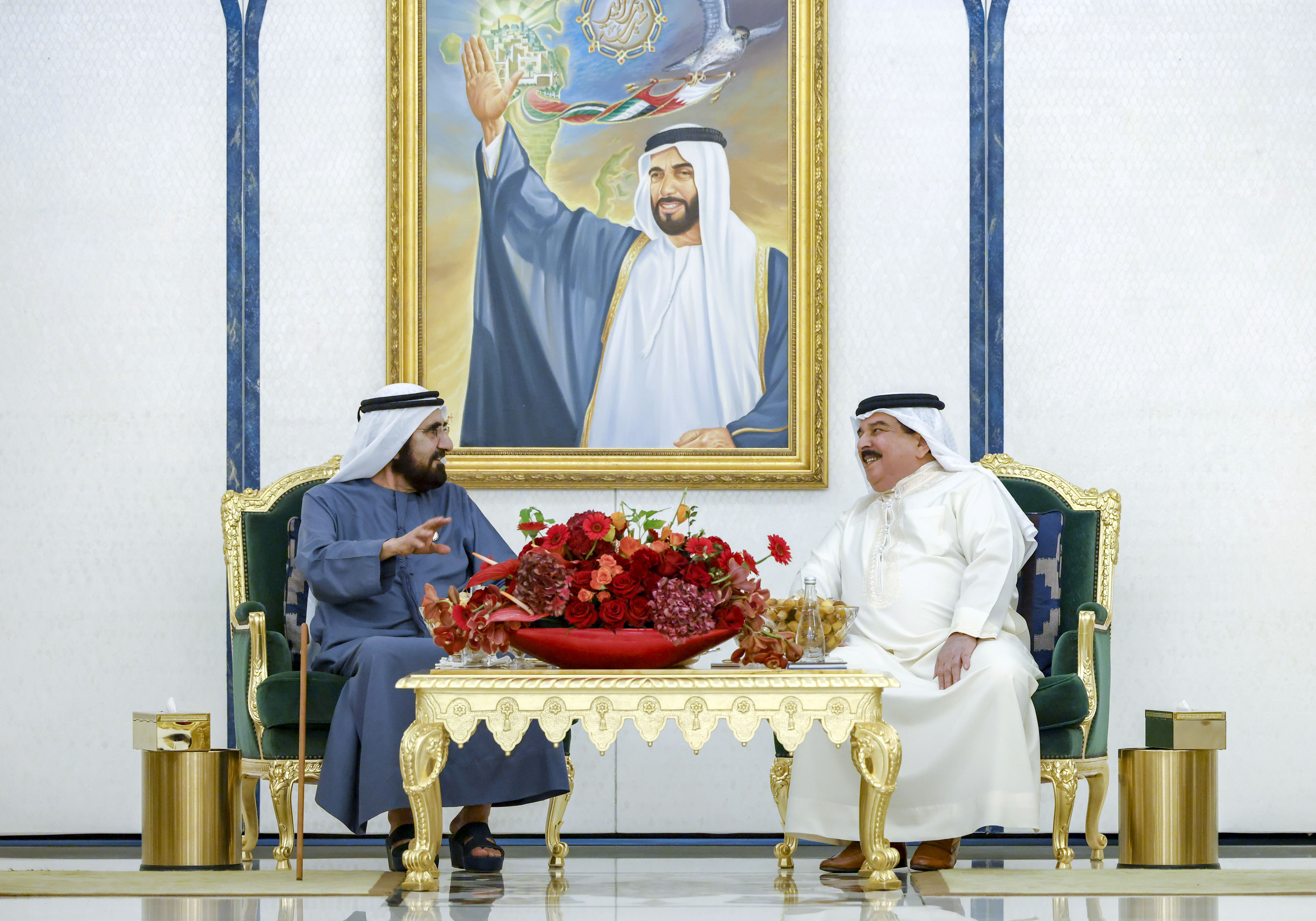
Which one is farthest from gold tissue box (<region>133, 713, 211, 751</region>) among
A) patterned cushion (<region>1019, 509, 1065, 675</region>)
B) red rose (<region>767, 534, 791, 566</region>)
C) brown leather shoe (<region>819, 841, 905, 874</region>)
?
patterned cushion (<region>1019, 509, 1065, 675</region>)

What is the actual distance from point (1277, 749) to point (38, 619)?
4.76 meters

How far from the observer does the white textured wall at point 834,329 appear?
5625 mm


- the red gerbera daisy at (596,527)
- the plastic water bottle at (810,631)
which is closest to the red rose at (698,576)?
the red gerbera daisy at (596,527)

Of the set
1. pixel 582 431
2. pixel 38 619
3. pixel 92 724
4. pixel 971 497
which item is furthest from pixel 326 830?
pixel 971 497

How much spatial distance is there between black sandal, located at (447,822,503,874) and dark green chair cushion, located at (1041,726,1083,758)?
5.61ft

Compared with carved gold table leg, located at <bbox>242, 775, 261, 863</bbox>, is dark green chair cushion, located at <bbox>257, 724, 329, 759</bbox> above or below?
above

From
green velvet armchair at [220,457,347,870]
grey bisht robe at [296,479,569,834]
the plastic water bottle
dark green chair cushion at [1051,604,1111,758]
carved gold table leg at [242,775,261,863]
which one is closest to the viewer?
the plastic water bottle

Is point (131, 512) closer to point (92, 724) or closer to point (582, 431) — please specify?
point (92, 724)

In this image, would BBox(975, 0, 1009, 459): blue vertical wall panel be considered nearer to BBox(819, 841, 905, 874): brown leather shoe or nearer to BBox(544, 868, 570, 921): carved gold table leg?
BBox(819, 841, 905, 874): brown leather shoe

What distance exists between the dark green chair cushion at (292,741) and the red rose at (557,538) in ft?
3.89

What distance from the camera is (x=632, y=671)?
371cm

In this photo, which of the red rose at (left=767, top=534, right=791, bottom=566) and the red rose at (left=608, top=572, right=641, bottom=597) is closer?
the red rose at (left=608, top=572, right=641, bottom=597)

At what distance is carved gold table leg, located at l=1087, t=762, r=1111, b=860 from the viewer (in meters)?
4.81

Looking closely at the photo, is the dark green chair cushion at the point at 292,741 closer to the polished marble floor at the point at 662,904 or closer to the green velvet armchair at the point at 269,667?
the green velvet armchair at the point at 269,667
